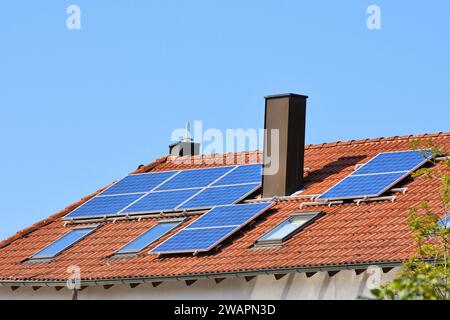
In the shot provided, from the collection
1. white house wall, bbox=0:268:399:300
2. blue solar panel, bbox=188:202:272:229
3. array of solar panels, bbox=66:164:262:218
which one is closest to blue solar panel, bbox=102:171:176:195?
array of solar panels, bbox=66:164:262:218

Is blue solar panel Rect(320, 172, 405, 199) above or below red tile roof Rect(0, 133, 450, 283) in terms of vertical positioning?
above

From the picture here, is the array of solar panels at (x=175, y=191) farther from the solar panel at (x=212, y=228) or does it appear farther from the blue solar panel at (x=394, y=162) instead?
the blue solar panel at (x=394, y=162)

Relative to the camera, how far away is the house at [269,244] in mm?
22656

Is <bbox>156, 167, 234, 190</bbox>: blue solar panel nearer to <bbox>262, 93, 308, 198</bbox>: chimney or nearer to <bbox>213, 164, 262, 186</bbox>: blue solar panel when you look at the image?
<bbox>213, 164, 262, 186</bbox>: blue solar panel

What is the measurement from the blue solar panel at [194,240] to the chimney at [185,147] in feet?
25.6

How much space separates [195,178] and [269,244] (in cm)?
571

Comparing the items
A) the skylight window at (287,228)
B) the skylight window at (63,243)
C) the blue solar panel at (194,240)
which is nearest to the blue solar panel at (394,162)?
the skylight window at (287,228)

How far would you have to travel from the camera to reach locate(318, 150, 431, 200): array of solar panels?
25.0m

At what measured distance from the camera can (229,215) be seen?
86.5 feet

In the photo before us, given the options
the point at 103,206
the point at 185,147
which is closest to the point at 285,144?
the point at 103,206

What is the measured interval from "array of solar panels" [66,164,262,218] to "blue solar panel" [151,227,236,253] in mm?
1534
